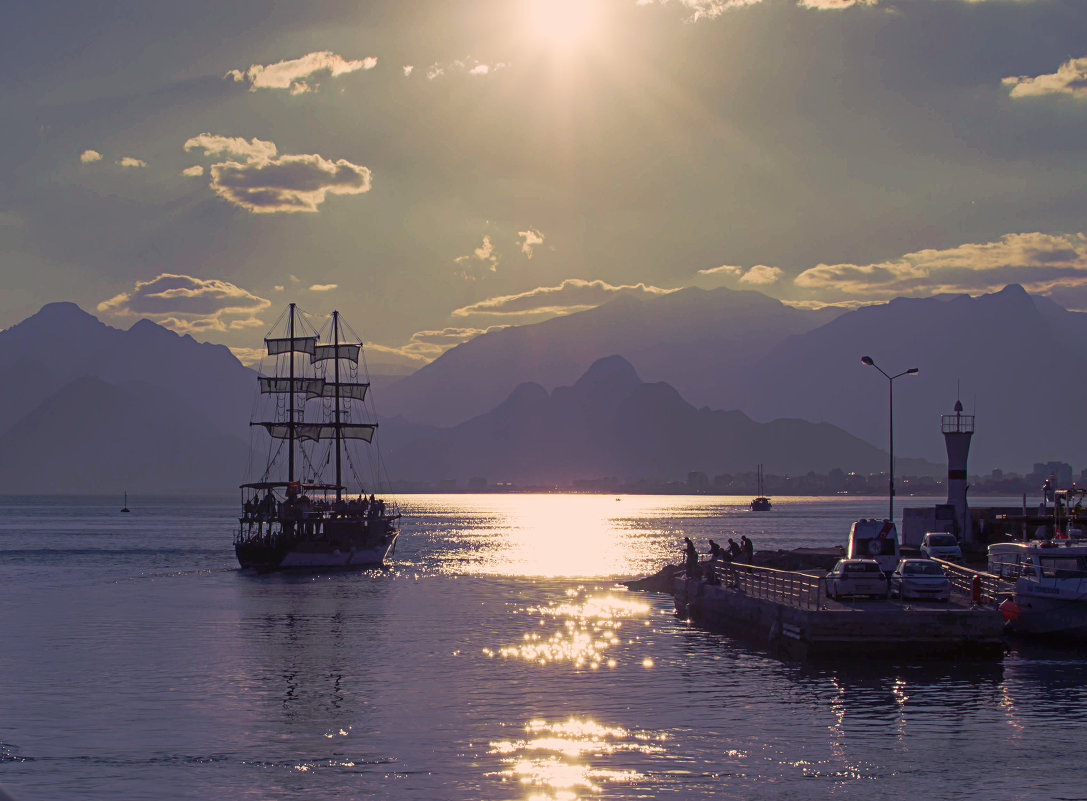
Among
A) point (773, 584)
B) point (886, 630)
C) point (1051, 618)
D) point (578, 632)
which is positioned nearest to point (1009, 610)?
point (1051, 618)

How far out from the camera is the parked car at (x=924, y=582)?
4462 cm

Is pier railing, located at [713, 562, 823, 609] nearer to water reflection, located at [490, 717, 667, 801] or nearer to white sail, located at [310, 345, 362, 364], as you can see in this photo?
water reflection, located at [490, 717, 667, 801]

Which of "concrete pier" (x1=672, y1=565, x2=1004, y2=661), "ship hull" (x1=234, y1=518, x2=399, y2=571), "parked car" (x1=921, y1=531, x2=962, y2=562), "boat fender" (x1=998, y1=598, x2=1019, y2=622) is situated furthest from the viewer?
"ship hull" (x1=234, y1=518, x2=399, y2=571)

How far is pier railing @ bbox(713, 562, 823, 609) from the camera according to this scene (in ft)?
147

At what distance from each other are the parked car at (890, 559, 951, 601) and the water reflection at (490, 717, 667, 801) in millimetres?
17986

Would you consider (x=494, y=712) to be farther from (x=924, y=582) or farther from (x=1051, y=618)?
(x=1051, y=618)

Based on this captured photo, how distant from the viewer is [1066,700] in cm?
3472

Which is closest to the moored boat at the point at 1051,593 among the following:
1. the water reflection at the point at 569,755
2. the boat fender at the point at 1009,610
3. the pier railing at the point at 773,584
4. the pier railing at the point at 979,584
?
the boat fender at the point at 1009,610

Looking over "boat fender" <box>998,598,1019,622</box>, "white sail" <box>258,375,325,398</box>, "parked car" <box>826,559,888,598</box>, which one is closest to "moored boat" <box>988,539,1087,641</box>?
"boat fender" <box>998,598,1019,622</box>

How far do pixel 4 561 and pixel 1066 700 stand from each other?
104m

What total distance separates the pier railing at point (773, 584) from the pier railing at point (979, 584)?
5541 mm

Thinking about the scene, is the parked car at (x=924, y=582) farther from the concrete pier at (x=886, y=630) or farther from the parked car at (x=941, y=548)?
the parked car at (x=941, y=548)

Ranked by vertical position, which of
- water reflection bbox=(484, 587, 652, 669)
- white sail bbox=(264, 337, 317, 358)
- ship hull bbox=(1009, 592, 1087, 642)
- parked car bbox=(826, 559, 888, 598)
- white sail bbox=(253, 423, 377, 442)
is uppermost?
white sail bbox=(264, 337, 317, 358)

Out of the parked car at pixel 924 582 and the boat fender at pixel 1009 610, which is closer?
the parked car at pixel 924 582
